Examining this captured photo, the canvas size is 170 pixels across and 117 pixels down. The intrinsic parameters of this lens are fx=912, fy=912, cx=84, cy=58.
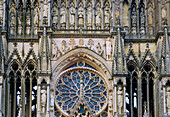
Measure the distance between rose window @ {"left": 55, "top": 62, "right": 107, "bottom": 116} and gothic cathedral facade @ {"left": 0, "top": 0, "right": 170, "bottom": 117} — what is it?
13 mm

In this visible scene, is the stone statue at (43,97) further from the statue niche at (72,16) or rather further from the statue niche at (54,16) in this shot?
the statue niche at (72,16)

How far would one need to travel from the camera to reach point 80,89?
3847 cm

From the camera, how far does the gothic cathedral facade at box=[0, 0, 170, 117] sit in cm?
3825

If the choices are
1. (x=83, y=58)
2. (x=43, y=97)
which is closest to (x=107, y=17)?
(x=83, y=58)

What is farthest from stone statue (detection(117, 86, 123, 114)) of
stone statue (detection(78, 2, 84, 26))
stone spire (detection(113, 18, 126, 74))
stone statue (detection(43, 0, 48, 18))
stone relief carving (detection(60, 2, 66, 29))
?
stone statue (detection(43, 0, 48, 18))

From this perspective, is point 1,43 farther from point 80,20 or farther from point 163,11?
point 163,11

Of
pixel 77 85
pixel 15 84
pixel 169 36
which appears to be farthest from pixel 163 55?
pixel 15 84

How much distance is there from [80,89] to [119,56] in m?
2.16

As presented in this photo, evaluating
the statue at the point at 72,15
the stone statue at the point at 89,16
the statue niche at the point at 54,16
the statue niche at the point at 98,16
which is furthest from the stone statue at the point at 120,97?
the statue niche at the point at 54,16

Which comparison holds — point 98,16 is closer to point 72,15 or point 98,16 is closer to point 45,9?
point 72,15

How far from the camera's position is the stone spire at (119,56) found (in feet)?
126

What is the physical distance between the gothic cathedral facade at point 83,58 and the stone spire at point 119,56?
4 cm

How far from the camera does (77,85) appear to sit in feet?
128

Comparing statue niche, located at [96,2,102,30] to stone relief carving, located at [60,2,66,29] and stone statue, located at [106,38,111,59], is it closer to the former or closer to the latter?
stone statue, located at [106,38,111,59]
